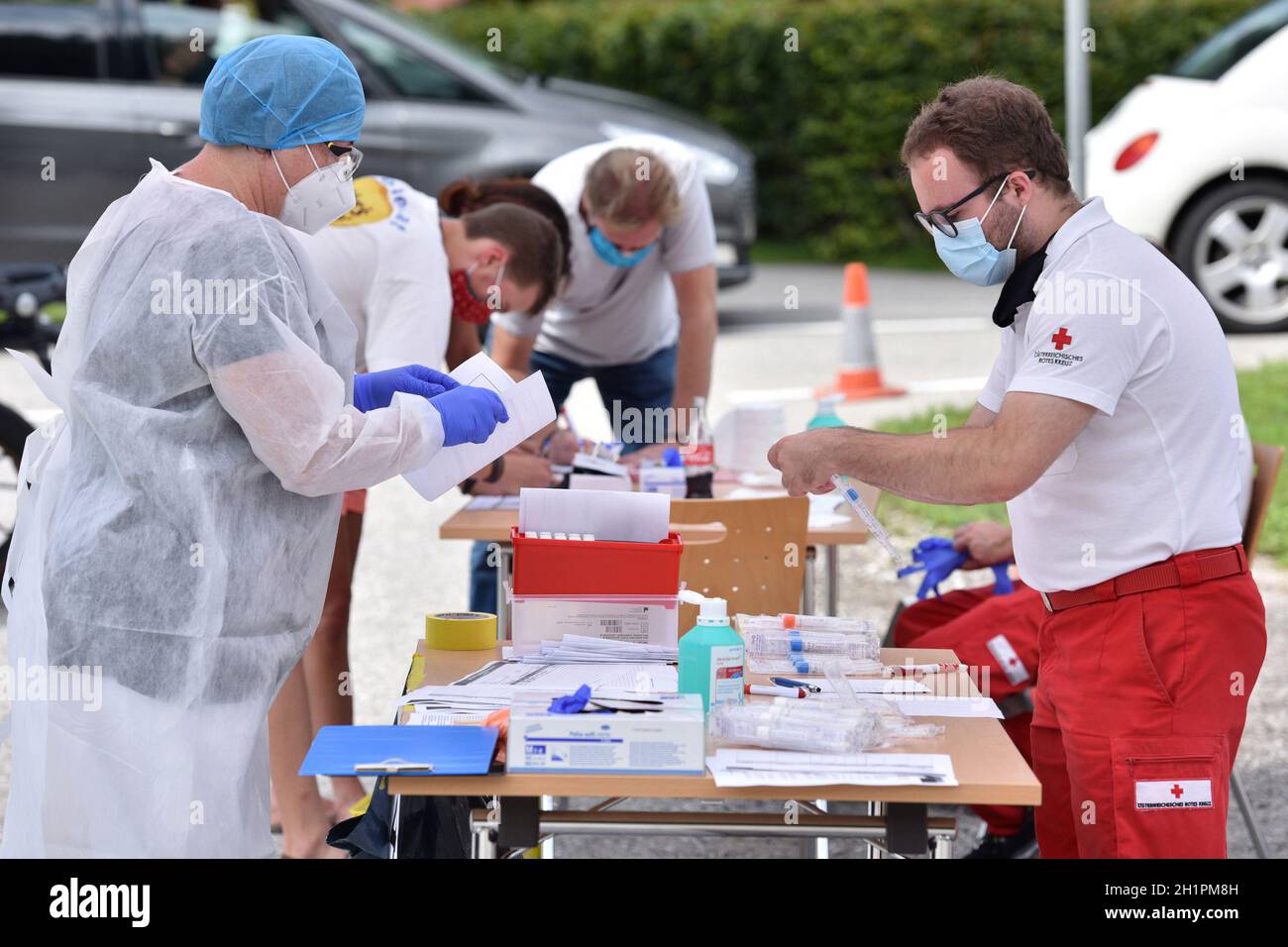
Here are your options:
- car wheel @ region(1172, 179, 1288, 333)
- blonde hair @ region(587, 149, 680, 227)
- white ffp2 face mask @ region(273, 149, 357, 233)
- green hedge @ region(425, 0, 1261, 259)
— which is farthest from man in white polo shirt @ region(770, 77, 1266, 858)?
green hedge @ region(425, 0, 1261, 259)

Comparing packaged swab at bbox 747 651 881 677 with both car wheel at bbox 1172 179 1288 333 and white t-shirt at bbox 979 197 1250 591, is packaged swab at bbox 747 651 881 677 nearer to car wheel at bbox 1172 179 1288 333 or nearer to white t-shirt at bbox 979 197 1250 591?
white t-shirt at bbox 979 197 1250 591

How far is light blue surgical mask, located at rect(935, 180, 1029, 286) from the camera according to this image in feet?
9.53

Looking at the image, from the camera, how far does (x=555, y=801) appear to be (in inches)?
154

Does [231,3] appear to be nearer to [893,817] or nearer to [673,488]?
[673,488]

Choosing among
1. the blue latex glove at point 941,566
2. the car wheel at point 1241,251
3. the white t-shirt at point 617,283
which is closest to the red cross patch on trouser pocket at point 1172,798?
the blue latex glove at point 941,566

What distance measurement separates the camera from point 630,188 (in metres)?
4.73

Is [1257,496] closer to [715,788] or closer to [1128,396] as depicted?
[1128,396]

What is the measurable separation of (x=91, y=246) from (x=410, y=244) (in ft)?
4.56

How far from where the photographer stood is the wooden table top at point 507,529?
3951 millimetres

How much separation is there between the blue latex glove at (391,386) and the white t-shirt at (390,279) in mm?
743

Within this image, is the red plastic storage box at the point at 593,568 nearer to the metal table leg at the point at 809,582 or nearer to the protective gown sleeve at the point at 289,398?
the protective gown sleeve at the point at 289,398

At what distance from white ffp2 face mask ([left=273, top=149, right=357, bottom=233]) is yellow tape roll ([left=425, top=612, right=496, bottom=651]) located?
0.77 metres

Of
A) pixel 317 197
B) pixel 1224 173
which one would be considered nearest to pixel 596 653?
pixel 317 197
